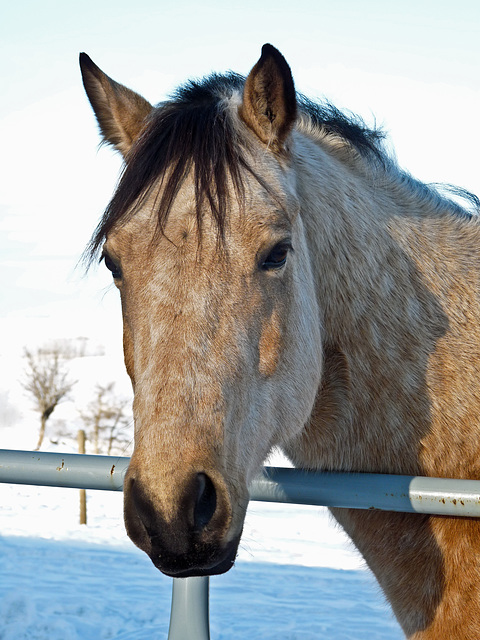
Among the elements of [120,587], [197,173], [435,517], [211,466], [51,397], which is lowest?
[51,397]

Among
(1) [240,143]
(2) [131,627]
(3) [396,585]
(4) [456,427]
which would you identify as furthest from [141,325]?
(2) [131,627]

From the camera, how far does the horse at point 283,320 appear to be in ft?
5.93

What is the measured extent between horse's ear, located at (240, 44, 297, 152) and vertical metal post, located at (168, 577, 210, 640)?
5.78 ft

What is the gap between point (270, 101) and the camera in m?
2.34

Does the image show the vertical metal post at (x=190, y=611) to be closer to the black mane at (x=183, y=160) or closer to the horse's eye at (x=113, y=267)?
the horse's eye at (x=113, y=267)

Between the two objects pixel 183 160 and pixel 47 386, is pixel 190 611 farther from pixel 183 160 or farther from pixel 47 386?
pixel 47 386

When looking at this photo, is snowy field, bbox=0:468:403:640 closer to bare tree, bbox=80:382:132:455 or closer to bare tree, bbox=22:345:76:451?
bare tree, bbox=80:382:132:455

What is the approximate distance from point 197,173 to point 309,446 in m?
1.17

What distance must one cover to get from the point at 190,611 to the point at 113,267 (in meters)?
1.38

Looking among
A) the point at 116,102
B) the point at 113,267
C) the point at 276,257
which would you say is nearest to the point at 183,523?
the point at 276,257

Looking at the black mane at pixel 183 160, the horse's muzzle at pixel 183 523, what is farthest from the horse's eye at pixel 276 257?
the horse's muzzle at pixel 183 523

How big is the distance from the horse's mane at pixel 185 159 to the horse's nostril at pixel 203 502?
80 centimetres

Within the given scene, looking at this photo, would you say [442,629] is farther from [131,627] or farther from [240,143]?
[131,627]

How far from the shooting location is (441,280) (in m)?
2.67
